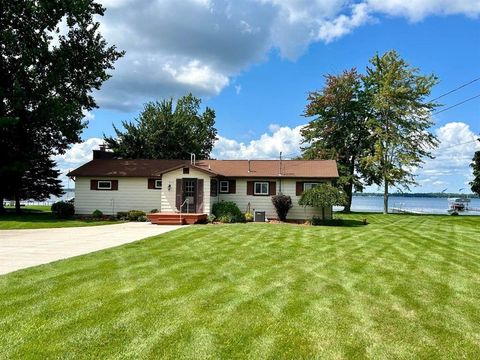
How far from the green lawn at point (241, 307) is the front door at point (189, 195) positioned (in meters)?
12.6

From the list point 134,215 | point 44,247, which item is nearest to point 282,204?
point 134,215

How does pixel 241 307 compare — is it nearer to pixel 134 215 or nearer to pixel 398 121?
pixel 134 215

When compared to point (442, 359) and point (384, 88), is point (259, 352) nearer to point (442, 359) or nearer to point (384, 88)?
point (442, 359)

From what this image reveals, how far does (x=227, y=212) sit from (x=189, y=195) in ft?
7.80

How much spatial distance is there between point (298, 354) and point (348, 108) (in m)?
34.7

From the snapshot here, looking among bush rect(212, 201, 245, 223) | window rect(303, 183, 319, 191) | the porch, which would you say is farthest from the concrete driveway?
window rect(303, 183, 319, 191)

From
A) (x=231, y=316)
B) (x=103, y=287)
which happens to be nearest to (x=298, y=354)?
(x=231, y=316)

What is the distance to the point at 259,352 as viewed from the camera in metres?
4.36

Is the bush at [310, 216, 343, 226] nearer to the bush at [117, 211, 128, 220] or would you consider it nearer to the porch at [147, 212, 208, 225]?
the porch at [147, 212, 208, 225]

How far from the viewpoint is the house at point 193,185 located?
22797mm

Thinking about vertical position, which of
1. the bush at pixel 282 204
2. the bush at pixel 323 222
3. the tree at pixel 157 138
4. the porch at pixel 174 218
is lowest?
the bush at pixel 323 222

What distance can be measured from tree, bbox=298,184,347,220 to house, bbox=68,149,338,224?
1487mm

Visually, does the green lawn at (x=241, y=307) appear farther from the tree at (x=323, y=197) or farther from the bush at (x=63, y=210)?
the bush at (x=63, y=210)

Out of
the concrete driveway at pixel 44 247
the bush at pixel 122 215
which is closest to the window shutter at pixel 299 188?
the bush at pixel 122 215
